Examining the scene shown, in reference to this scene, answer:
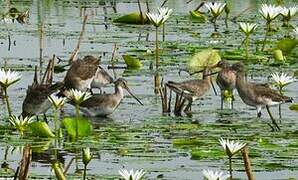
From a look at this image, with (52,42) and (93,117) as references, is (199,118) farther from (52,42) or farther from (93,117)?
(52,42)

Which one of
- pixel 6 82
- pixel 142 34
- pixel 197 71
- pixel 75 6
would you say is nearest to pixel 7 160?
pixel 6 82

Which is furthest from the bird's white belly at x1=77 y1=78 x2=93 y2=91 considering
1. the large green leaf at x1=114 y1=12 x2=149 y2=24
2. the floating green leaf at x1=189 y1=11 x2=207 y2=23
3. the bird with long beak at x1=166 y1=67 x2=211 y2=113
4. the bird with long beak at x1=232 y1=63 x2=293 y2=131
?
the floating green leaf at x1=189 y1=11 x2=207 y2=23

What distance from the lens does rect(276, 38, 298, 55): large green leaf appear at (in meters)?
14.4

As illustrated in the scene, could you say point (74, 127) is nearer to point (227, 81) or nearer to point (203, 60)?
point (227, 81)

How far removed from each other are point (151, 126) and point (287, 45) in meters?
5.15

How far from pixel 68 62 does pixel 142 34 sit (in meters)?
3.67

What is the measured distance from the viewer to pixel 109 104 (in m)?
10.7

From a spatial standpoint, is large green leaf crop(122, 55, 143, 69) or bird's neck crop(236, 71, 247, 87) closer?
bird's neck crop(236, 71, 247, 87)

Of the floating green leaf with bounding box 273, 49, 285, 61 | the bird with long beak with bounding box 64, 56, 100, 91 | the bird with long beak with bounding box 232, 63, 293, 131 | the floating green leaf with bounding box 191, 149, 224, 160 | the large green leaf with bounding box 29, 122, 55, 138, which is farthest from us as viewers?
the floating green leaf with bounding box 273, 49, 285, 61

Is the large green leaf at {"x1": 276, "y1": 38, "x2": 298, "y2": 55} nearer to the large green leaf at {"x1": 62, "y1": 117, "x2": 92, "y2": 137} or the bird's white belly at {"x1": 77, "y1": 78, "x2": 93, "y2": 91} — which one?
the bird's white belly at {"x1": 77, "y1": 78, "x2": 93, "y2": 91}

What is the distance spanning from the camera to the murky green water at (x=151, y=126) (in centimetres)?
811

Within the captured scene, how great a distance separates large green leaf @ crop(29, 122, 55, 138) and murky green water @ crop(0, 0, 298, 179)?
6 centimetres

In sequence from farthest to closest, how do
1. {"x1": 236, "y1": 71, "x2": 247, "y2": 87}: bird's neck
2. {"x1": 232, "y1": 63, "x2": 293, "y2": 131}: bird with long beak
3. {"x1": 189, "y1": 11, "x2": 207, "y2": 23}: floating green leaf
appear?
{"x1": 189, "y1": 11, "x2": 207, "y2": 23}: floating green leaf → {"x1": 236, "y1": 71, "x2": 247, "y2": 87}: bird's neck → {"x1": 232, "y1": 63, "x2": 293, "y2": 131}: bird with long beak

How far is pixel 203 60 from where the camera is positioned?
43.7 feet
